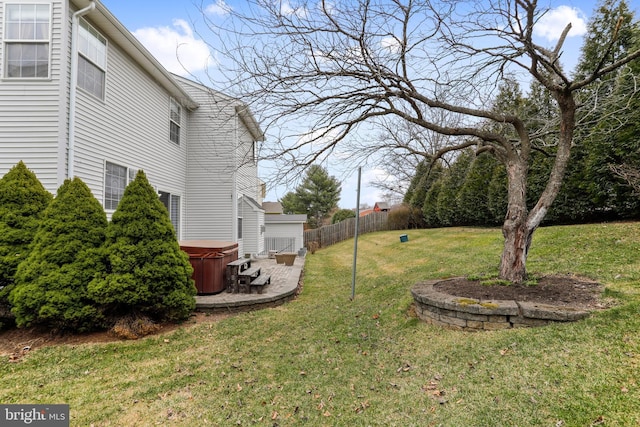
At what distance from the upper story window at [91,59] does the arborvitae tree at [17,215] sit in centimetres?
235

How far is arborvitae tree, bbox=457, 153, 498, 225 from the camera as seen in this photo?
14.1 metres

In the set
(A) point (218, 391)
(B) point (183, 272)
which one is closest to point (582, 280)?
(A) point (218, 391)

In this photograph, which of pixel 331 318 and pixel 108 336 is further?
pixel 331 318

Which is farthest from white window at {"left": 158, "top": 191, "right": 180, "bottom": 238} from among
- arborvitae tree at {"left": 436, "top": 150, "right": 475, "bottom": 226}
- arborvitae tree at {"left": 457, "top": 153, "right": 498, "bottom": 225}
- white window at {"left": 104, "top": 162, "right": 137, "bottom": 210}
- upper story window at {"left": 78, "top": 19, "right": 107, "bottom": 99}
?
arborvitae tree at {"left": 436, "top": 150, "right": 475, "bottom": 226}

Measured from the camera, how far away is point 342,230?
21594mm

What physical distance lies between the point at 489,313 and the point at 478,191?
467 inches

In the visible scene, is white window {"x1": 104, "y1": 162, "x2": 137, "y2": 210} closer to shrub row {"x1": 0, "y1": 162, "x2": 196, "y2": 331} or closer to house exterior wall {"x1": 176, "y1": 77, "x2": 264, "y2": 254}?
shrub row {"x1": 0, "y1": 162, "x2": 196, "y2": 331}

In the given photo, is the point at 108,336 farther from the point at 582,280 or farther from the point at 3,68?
the point at 582,280

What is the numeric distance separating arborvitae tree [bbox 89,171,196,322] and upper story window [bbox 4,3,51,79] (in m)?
3.09

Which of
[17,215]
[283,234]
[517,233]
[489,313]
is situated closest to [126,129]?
[17,215]

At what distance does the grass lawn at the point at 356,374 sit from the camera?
2518 millimetres

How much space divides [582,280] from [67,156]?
29.0ft

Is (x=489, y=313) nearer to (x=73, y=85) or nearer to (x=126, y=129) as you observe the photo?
(x=73, y=85)

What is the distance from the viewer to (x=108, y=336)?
4504 mm
